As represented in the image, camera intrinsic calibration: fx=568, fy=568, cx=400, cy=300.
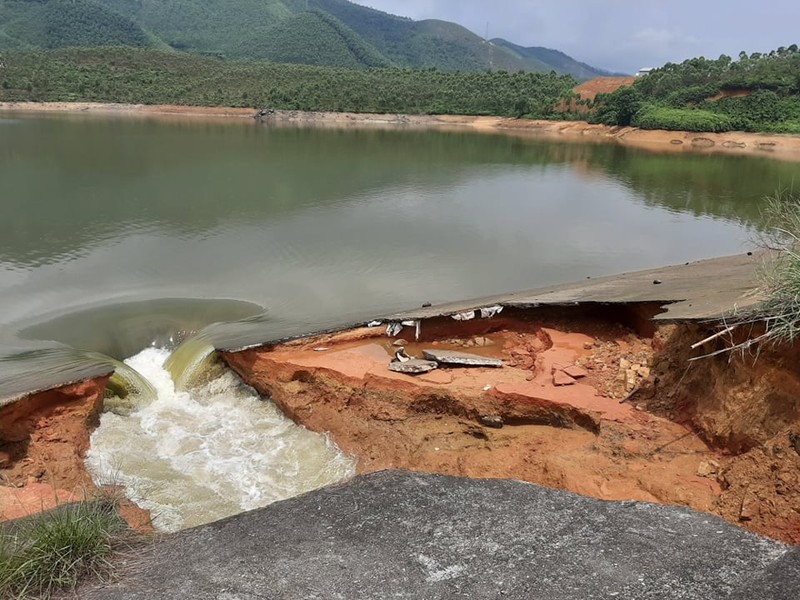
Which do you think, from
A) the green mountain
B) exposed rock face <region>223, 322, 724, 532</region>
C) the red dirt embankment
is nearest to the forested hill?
the green mountain

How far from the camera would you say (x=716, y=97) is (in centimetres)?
A: 5894

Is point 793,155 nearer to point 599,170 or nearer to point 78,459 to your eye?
point 599,170

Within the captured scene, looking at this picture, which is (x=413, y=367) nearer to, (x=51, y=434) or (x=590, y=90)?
(x=51, y=434)

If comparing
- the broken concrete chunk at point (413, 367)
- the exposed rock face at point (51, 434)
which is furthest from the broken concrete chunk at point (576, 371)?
the exposed rock face at point (51, 434)

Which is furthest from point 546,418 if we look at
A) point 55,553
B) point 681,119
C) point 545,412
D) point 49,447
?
point 681,119

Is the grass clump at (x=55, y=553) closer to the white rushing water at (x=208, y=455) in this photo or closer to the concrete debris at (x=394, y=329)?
the white rushing water at (x=208, y=455)

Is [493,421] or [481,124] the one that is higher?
[481,124]

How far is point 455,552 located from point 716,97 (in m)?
67.7

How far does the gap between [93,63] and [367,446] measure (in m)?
95.3

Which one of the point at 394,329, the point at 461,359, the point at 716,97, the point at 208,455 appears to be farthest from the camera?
the point at 716,97

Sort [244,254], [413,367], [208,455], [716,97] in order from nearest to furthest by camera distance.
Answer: [208,455] < [413,367] < [244,254] < [716,97]

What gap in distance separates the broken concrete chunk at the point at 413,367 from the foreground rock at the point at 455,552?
3.46m

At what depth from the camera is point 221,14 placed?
19662 centimetres

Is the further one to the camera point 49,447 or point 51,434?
point 51,434
